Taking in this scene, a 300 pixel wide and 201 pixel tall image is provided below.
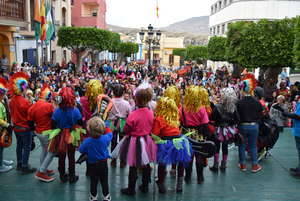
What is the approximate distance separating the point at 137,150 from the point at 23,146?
227 centimetres

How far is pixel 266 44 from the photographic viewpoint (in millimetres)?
12641

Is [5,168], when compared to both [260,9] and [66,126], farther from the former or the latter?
[260,9]

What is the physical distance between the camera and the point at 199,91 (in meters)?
4.95

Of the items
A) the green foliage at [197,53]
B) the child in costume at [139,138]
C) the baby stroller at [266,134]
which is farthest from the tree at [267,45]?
the green foliage at [197,53]

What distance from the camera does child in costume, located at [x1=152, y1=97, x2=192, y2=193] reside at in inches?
175

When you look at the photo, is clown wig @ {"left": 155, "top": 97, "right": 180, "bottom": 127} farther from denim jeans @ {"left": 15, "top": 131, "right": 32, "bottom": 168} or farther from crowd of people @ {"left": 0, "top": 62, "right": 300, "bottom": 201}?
denim jeans @ {"left": 15, "top": 131, "right": 32, "bottom": 168}

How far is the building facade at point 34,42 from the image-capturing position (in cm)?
1859

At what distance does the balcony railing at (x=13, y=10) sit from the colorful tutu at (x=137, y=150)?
40.6 feet

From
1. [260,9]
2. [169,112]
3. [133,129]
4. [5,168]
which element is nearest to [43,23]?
[5,168]

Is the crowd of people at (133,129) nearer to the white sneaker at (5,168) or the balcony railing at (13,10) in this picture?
the white sneaker at (5,168)

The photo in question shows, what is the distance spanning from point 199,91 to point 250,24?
9926mm

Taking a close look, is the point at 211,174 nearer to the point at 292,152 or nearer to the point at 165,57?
the point at 292,152

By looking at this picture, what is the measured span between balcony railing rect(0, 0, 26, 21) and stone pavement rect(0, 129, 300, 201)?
10875mm

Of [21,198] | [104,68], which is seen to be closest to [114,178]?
[21,198]
